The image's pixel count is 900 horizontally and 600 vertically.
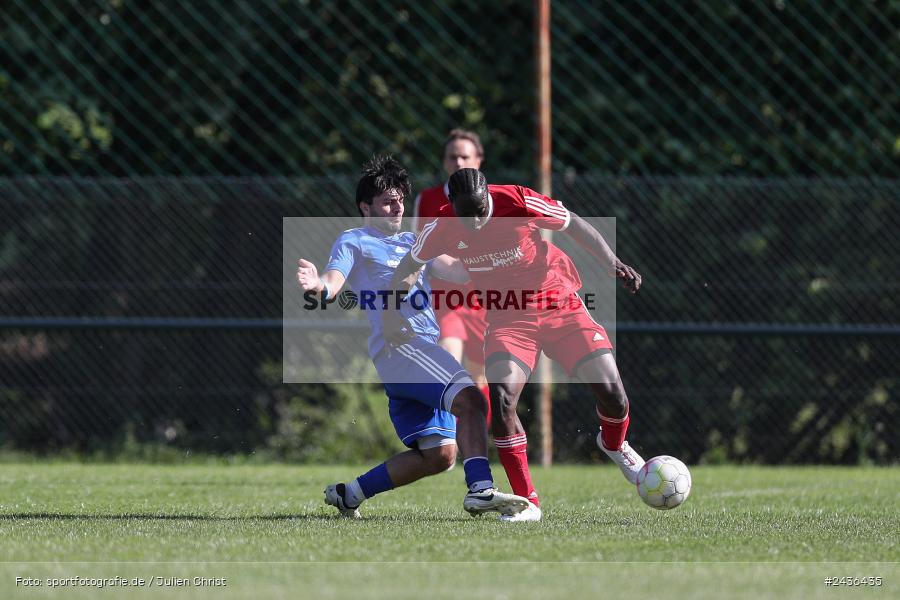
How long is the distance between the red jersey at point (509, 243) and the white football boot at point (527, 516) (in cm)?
122

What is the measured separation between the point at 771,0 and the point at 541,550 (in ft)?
27.1

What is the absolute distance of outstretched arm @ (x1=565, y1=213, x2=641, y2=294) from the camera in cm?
618

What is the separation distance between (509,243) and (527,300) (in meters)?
0.31

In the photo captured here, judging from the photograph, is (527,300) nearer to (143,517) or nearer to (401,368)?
(401,368)

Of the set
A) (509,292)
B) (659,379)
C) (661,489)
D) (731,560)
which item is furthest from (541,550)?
(659,379)

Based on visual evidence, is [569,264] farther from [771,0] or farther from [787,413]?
[771,0]

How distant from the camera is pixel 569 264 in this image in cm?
679

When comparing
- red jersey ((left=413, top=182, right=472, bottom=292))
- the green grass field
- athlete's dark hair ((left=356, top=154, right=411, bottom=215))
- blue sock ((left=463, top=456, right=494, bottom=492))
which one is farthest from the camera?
red jersey ((left=413, top=182, right=472, bottom=292))

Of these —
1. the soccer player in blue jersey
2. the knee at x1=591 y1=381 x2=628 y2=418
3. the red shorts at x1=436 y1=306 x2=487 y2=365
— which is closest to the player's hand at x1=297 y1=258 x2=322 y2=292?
the soccer player in blue jersey

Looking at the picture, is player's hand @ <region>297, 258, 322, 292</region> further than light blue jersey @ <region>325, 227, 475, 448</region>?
No

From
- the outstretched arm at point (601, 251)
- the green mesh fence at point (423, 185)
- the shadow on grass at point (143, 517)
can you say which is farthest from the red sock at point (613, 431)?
the green mesh fence at point (423, 185)

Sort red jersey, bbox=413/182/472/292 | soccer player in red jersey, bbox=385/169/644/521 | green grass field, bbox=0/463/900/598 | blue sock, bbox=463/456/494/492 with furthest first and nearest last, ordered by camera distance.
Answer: red jersey, bbox=413/182/472/292, soccer player in red jersey, bbox=385/169/644/521, blue sock, bbox=463/456/494/492, green grass field, bbox=0/463/900/598

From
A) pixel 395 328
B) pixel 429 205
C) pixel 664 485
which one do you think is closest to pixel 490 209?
pixel 395 328

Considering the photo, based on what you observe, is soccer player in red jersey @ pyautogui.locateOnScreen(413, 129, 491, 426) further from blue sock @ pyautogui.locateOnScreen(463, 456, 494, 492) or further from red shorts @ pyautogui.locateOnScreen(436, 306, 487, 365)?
blue sock @ pyautogui.locateOnScreen(463, 456, 494, 492)
